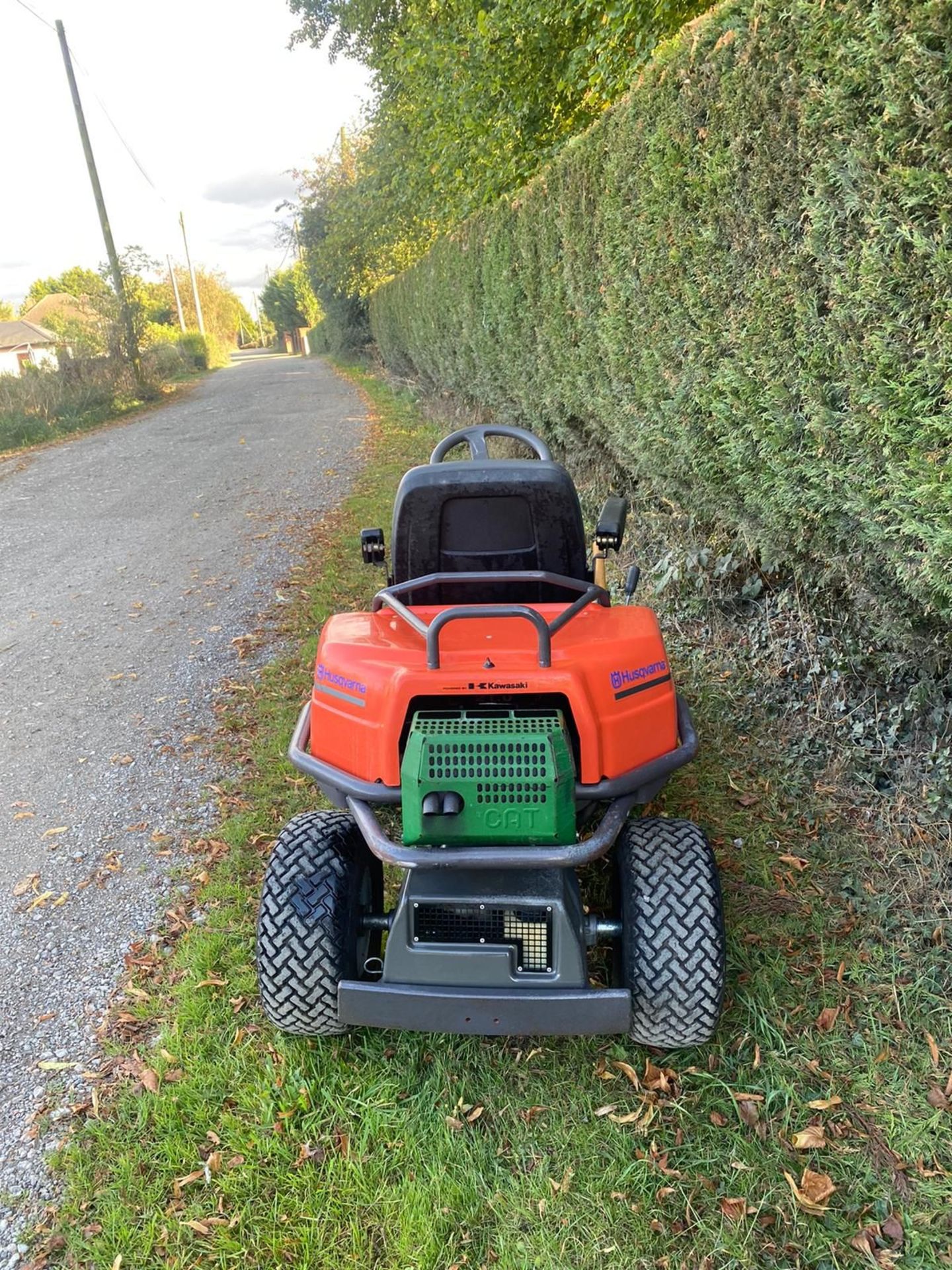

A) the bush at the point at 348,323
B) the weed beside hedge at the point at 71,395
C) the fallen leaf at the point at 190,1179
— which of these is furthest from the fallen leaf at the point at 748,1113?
the bush at the point at 348,323

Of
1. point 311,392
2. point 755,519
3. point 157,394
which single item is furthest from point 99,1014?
point 157,394

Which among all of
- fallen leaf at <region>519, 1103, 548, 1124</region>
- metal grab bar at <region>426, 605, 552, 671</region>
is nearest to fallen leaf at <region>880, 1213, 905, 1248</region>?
fallen leaf at <region>519, 1103, 548, 1124</region>

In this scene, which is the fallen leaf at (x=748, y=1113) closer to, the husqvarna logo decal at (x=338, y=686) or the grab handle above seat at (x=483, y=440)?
the husqvarna logo decal at (x=338, y=686)

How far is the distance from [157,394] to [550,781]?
21427mm

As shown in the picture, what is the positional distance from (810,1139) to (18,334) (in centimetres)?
7266

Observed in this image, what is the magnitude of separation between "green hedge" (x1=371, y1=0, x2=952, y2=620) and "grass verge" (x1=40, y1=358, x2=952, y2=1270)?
4.04ft

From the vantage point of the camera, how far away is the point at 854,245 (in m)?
2.44

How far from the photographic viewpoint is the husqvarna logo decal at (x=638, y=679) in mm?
2256

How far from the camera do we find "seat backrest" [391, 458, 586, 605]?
9.29 ft

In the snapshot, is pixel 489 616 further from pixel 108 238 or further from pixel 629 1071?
pixel 108 238

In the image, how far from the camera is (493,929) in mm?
2158

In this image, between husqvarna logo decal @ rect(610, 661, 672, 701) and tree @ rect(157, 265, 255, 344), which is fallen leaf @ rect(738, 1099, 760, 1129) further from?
tree @ rect(157, 265, 255, 344)

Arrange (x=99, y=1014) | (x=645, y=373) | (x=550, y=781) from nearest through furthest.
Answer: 1. (x=550, y=781)
2. (x=99, y=1014)
3. (x=645, y=373)

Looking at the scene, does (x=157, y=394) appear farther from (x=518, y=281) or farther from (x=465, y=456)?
(x=518, y=281)
